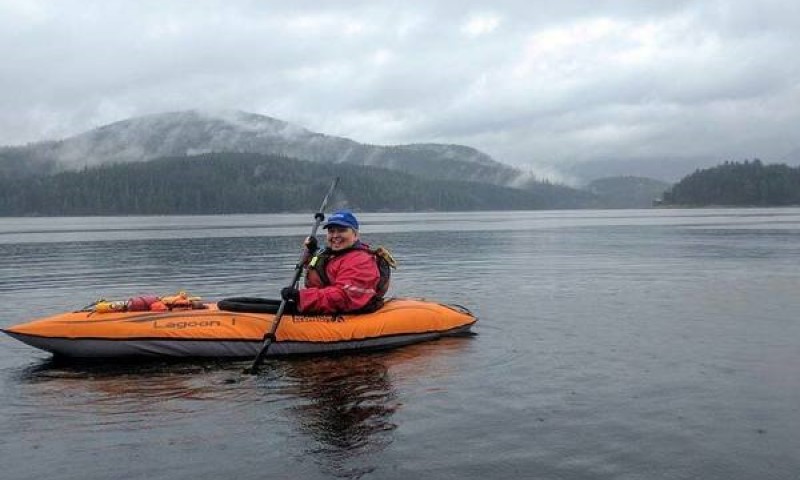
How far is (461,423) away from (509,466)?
5.09ft

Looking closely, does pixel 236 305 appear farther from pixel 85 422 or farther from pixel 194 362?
pixel 85 422

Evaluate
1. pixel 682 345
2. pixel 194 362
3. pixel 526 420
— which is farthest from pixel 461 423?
pixel 682 345

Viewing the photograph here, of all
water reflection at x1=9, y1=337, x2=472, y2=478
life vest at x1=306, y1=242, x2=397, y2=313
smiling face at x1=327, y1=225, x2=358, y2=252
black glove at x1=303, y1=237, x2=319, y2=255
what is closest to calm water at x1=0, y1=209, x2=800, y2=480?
water reflection at x1=9, y1=337, x2=472, y2=478

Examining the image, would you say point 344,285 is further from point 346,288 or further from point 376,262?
point 376,262

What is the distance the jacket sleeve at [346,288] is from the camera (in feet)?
45.4

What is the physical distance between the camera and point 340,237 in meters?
14.2

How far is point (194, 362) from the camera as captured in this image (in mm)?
13258

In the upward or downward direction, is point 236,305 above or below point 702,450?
above

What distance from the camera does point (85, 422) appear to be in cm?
982

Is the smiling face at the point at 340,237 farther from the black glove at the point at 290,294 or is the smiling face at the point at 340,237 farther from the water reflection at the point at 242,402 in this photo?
the water reflection at the point at 242,402

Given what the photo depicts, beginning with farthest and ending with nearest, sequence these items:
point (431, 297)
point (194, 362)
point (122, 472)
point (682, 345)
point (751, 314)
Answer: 1. point (431, 297)
2. point (751, 314)
3. point (682, 345)
4. point (194, 362)
5. point (122, 472)

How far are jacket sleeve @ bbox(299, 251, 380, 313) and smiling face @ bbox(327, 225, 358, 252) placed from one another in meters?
0.22

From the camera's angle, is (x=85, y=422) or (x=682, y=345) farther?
(x=682, y=345)

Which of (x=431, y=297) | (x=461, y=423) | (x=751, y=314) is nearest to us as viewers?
(x=461, y=423)
